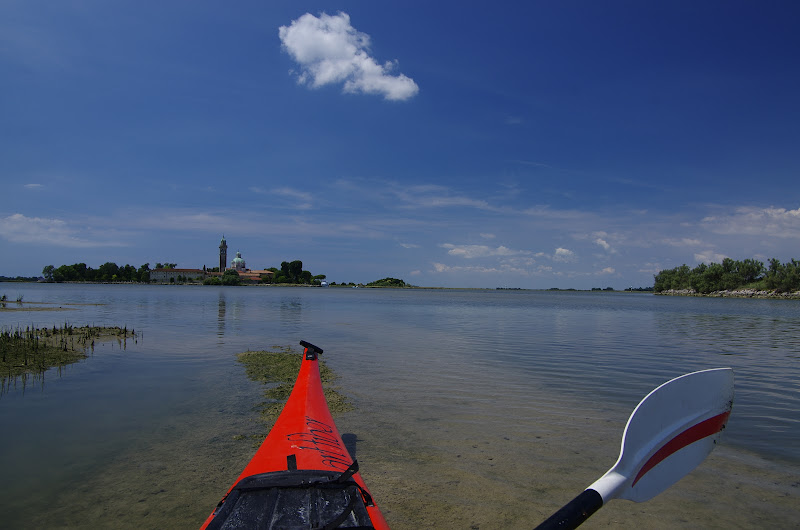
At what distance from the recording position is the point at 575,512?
244 centimetres

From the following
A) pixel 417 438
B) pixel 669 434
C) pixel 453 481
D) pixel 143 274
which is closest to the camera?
pixel 669 434

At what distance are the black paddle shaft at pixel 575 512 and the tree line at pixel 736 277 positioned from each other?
5043 inches

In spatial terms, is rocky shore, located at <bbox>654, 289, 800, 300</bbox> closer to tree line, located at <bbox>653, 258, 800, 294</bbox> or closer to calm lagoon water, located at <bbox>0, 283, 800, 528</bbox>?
tree line, located at <bbox>653, 258, 800, 294</bbox>

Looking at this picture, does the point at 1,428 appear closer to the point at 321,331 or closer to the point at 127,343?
the point at 127,343

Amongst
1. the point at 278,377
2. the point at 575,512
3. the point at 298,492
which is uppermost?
the point at 575,512

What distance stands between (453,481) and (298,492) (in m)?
2.68

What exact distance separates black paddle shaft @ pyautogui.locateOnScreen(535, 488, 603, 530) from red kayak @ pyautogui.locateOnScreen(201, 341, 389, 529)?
109 centimetres

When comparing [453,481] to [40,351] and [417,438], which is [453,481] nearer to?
[417,438]

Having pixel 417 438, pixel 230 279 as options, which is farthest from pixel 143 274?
pixel 417 438

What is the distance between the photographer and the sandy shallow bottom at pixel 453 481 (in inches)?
164

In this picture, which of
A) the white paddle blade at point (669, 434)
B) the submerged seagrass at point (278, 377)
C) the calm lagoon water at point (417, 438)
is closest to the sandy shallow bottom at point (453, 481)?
the calm lagoon water at point (417, 438)

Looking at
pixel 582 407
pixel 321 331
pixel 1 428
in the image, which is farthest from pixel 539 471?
pixel 321 331

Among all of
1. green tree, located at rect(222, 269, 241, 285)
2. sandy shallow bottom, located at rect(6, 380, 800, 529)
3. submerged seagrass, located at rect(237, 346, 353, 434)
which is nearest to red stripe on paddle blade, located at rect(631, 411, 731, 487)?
sandy shallow bottom, located at rect(6, 380, 800, 529)

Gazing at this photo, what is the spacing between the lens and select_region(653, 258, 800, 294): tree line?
96500mm
